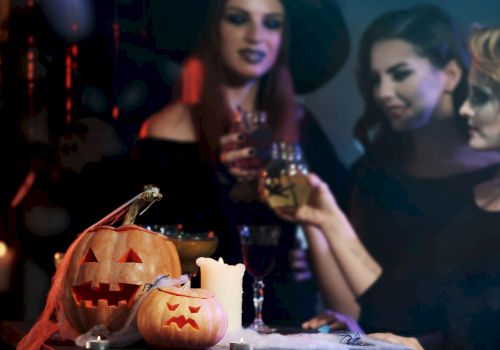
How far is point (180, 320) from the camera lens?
66.9 inches

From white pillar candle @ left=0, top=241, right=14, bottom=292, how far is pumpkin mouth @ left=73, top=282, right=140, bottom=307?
2.71 m

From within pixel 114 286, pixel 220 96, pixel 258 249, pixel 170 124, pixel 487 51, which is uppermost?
pixel 487 51

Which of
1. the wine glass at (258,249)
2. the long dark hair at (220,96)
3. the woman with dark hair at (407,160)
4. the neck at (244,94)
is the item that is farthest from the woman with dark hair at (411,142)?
the wine glass at (258,249)

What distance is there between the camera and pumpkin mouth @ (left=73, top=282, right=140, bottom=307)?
1.85 meters

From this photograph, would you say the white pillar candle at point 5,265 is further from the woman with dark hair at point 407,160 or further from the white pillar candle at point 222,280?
the white pillar candle at point 222,280

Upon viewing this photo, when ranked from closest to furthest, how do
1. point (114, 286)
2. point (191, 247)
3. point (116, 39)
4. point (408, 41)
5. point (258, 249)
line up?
point (114, 286) → point (191, 247) → point (258, 249) → point (116, 39) → point (408, 41)

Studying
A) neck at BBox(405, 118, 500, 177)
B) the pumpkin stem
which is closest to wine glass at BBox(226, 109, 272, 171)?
neck at BBox(405, 118, 500, 177)

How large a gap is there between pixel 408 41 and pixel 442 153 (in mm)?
558

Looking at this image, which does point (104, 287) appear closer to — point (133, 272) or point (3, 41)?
point (133, 272)

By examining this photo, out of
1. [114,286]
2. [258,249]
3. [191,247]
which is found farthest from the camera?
[258,249]

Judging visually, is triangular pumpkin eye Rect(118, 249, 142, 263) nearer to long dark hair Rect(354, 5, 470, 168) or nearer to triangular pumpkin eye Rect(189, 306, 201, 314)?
triangular pumpkin eye Rect(189, 306, 201, 314)

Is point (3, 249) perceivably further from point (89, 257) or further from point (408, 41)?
point (89, 257)

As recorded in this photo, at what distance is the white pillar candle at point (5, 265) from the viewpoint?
446cm

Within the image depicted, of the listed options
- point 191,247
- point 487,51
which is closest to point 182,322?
point 191,247
